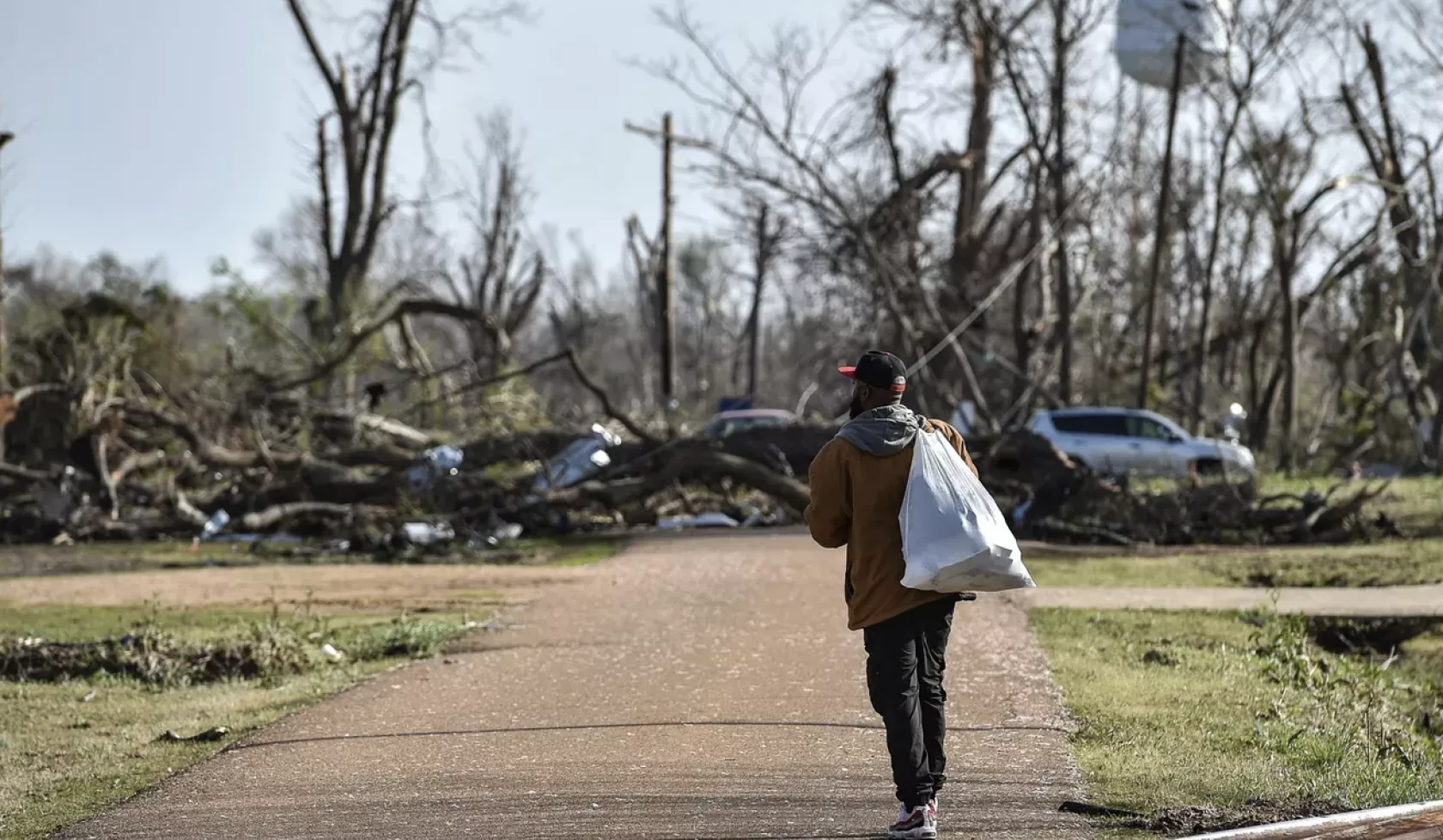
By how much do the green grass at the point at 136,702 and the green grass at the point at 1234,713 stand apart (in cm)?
425

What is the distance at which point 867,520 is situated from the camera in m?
5.57

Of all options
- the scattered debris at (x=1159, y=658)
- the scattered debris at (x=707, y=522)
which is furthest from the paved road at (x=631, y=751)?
the scattered debris at (x=707, y=522)

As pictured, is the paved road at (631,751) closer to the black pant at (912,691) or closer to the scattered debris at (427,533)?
the black pant at (912,691)

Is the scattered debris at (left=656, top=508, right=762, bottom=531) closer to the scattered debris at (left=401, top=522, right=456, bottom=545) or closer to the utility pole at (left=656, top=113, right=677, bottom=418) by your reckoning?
the scattered debris at (left=401, top=522, right=456, bottom=545)

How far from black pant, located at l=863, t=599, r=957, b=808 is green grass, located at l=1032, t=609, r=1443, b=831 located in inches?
30.9

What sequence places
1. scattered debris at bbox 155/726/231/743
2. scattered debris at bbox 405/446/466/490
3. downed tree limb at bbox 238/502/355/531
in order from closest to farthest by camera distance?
1. scattered debris at bbox 155/726/231/743
2. downed tree limb at bbox 238/502/355/531
3. scattered debris at bbox 405/446/466/490

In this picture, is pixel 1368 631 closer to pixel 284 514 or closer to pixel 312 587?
pixel 312 587

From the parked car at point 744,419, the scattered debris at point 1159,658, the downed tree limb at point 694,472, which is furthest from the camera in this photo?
the parked car at point 744,419

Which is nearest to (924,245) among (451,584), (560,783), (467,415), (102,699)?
(467,415)

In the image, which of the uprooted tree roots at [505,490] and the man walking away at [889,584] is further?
the uprooted tree roots at [505,490]

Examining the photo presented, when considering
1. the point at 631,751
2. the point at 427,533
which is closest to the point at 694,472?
the point at 427,533

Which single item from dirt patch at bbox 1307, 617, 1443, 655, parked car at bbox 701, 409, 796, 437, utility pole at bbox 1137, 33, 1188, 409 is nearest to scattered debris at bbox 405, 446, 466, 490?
parked car at bbox 701, 409, 796, 437

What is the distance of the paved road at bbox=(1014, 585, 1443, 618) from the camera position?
41.2 ft

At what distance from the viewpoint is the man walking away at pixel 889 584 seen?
5.40 metres
